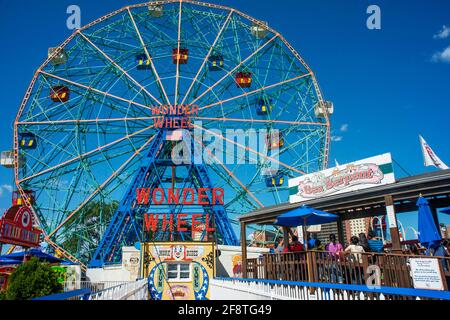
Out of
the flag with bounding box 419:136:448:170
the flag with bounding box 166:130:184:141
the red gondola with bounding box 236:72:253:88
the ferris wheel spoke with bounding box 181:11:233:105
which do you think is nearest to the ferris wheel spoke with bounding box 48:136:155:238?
the flag with bounding box 166:130:184:141

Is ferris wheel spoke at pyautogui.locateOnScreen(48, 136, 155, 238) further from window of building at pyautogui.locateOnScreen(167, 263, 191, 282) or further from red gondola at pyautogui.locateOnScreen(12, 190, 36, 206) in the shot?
window of building at pyautogui.locateOnScreen(167, 263, 191, 282)

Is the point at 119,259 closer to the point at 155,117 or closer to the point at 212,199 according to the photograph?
the point at 212,199

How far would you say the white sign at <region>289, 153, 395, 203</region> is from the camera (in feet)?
27.6

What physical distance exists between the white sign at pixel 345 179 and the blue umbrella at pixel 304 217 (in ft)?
3.64

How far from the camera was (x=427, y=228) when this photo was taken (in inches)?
256

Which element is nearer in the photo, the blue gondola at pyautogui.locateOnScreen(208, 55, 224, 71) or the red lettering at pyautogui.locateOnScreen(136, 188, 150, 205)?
the red lettering at pyautogui.locateOnScreen(136, 188, 150, 205)

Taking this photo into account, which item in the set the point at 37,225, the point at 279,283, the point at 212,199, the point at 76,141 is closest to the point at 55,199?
the point at 37,225

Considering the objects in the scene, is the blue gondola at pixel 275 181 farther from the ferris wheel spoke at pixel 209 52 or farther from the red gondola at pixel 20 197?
the red gondola at pixel 20 197

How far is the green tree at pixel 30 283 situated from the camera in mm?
8258

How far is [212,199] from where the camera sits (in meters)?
20.4

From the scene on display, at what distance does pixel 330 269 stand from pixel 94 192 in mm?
16693

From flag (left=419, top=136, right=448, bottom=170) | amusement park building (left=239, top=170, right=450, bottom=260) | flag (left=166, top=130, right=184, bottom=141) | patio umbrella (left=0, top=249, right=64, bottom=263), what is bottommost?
patio umbrella (left=0, top=249, right=64, bottom=263)

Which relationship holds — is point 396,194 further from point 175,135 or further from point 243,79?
point 243,79

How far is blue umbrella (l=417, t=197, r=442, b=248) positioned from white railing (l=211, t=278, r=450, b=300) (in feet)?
7.71
